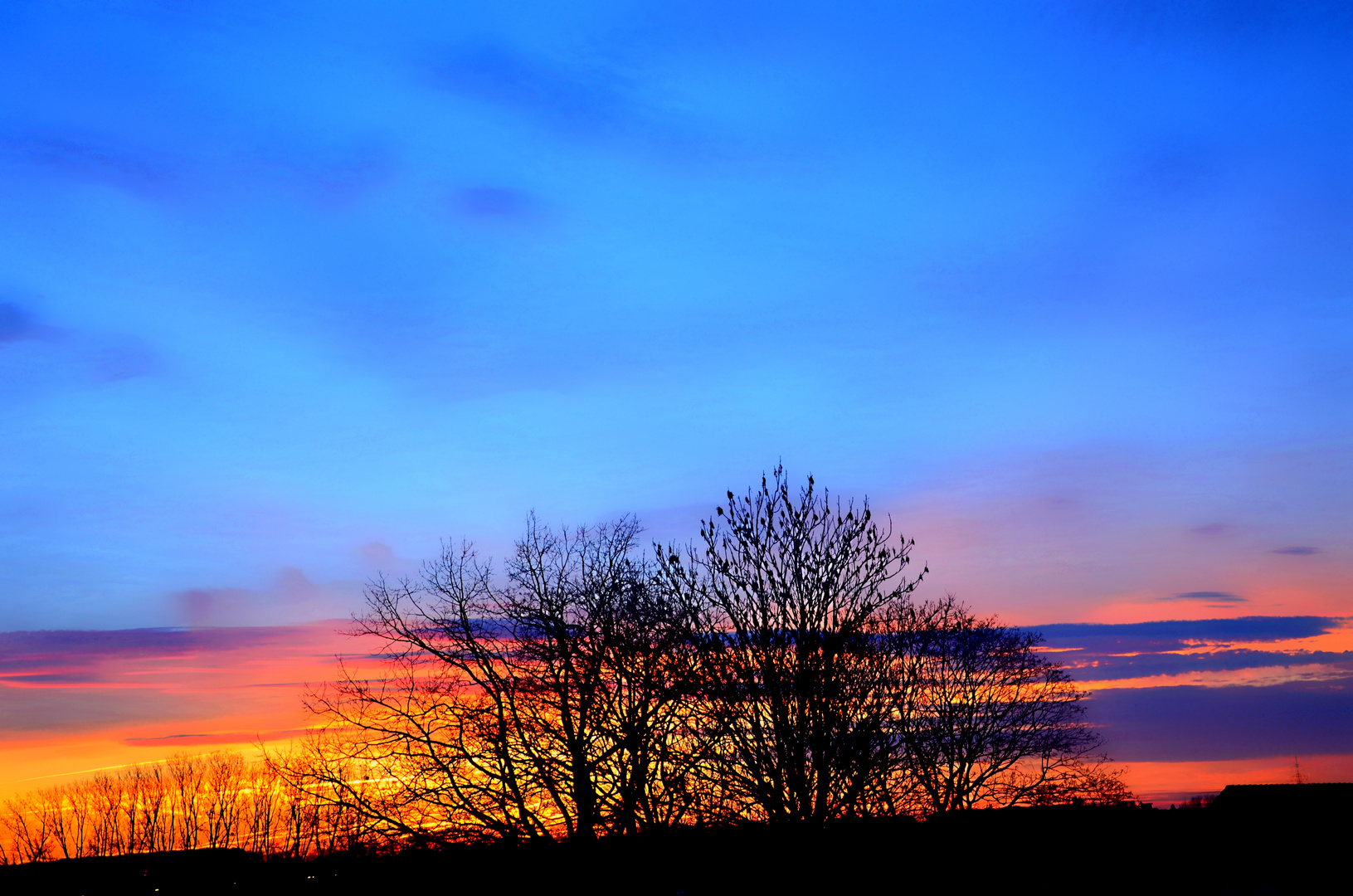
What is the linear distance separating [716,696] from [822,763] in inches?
125

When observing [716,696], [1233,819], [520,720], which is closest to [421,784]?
[520,720]

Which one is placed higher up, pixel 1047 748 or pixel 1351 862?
pixel 1047 748

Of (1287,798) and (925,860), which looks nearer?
(925,860)

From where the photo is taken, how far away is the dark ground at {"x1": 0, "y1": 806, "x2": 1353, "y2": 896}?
72.3 ft

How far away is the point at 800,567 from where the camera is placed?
19.2 metres

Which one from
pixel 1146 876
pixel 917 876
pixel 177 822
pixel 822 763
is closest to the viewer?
pixel 822 763

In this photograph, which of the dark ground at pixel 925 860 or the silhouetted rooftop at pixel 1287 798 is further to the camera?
the silhouetted rooftop at pixel 1287 798

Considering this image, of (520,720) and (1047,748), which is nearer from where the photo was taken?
(520,720)

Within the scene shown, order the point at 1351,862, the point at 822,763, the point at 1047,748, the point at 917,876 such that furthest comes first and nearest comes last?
the point at 1047,748 < the point at 1351,862 < the point at 917,876 < the point at 822,763

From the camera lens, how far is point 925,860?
25797mm

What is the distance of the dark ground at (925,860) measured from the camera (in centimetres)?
2205

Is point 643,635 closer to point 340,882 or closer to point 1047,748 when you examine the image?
point 340,882

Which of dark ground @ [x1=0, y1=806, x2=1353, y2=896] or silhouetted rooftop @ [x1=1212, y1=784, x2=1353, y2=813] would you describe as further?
silhouetted rooftop @ [x1=1212, y1=784, x2=1353, y2=813]

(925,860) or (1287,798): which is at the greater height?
(925,860)
